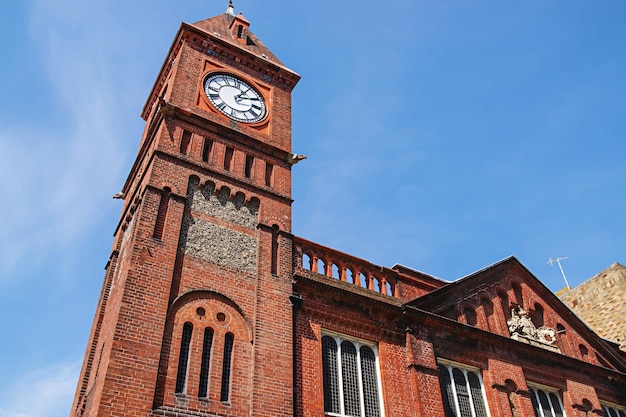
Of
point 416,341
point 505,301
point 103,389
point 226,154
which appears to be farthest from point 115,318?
point 505,301

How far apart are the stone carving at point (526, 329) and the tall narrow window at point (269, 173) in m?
10.4

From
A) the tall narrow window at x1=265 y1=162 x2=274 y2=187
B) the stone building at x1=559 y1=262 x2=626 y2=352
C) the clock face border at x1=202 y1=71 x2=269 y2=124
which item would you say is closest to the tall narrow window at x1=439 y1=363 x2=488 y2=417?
the tall narrow window at x1=265 y1=162 x2=274 y2=187

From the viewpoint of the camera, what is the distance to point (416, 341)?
1697 centimetres

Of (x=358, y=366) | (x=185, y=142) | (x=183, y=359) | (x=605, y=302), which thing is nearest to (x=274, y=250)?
(x=358, y=366)

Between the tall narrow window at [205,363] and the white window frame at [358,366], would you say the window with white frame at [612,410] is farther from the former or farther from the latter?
the tall narrow window at [205,363]

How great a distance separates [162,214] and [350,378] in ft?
22.8

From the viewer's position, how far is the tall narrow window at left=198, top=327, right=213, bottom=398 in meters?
12.8

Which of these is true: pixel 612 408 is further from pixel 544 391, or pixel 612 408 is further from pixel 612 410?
pixel 544 391

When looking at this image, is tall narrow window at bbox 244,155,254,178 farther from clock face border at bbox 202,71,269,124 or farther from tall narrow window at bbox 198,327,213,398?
tall narrow window at bbox 198,327,213,398

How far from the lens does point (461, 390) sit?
680 inches

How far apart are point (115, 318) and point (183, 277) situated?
6.79ft

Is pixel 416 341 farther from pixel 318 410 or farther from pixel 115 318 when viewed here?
pixel 115 318

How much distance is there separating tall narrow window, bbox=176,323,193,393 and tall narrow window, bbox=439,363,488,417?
8.12m

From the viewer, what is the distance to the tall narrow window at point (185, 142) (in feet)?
55.3
